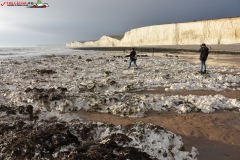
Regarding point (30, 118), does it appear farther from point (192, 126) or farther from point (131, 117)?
point (192, 126)

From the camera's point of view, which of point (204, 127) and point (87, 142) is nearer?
point (87, 142)

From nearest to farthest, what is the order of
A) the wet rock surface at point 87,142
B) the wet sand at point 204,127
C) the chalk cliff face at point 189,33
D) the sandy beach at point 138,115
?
the wet rock surface at point 87,142, the sandy beach at point 138,115, the wet sand at point 204,127, the chalk cliff face at point 189,33

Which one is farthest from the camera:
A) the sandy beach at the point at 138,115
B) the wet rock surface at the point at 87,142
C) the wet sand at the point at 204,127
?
the wet sand at the point at 204,127

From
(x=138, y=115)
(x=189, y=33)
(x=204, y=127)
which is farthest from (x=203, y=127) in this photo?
(x=189, y=33)

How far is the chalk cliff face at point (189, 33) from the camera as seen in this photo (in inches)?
2152

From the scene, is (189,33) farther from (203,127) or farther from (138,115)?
(203,127)

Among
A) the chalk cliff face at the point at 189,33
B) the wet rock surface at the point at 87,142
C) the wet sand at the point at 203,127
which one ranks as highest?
the chalk cliff face at the point at 189,33

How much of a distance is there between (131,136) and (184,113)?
299 centimetres

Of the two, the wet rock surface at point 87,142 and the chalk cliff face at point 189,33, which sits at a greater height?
the chalk cliff face at point 189,33

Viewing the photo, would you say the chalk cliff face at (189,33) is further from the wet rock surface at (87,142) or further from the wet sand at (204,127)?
the wet rock surface at (87,142)

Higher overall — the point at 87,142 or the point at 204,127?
the point at 87,142

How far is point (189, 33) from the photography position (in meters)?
69.1

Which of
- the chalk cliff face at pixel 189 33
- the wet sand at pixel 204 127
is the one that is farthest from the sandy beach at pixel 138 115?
the chalk cliff face at pixel 189 33

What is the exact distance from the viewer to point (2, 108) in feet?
22.0
